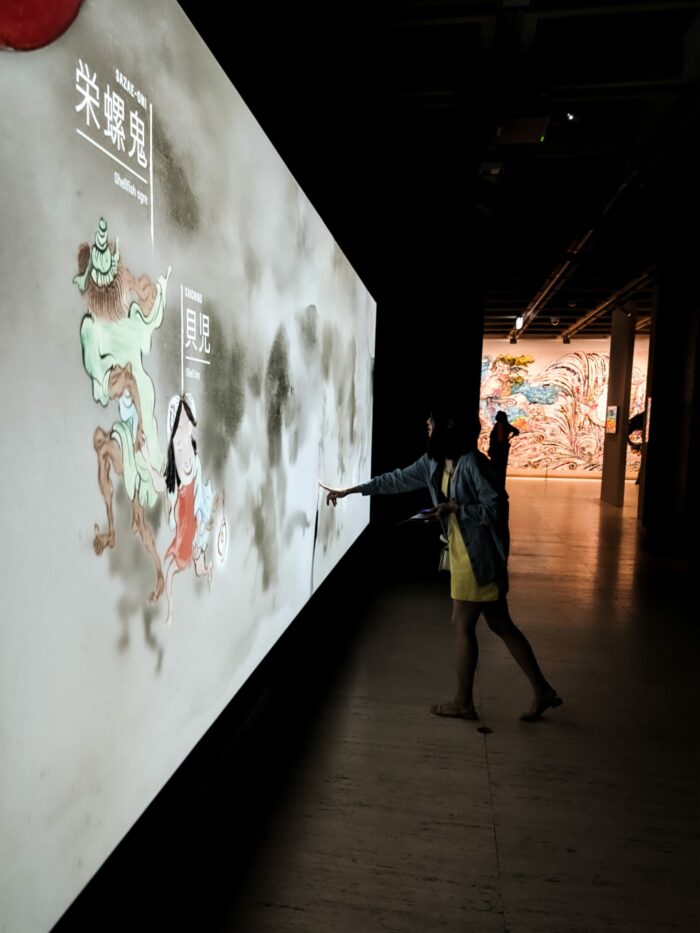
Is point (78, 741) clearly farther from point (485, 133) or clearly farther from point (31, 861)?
point (485, 133)

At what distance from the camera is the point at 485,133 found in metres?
5.24

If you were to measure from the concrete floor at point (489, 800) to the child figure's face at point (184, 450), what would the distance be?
4.45 feet

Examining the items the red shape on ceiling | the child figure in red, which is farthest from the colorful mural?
the red shape on ceiling

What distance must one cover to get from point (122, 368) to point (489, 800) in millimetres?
2253

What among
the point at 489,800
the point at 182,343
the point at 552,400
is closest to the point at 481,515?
the point at 489,800

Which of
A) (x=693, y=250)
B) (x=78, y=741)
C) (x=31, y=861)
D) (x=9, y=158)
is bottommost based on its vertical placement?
(x=31, y=861)

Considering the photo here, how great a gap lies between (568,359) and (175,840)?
673 inches

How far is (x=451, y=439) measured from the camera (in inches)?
125

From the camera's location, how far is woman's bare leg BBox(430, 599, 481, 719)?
3.19 m

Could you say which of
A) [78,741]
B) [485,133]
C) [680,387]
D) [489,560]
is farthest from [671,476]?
[78,741]

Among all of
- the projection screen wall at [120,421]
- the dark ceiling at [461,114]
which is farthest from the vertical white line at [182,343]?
the dark ceiling at [461,114]

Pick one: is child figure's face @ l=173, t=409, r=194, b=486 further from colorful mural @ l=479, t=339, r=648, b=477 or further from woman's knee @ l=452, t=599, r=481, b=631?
colorful mural @ l=479, t=339, r=648, b=477

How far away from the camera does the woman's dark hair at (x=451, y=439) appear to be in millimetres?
3174

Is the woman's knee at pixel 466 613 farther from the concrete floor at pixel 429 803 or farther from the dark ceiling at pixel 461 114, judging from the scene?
the dark ceiling at pixel 461 114
